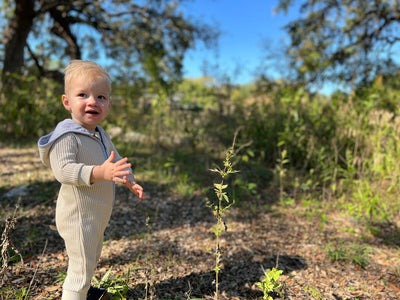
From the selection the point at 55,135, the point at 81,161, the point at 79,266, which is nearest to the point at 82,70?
the point at 55,135

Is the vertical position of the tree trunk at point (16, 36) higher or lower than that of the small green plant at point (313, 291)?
→ higher

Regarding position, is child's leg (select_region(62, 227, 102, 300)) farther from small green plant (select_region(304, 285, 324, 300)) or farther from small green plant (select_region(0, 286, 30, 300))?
small green plant (select_region(304, 285, 324, 300))

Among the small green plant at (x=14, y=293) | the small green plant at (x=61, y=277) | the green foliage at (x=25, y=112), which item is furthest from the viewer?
the green foliage at (x=25, y=112)

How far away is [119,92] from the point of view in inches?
307

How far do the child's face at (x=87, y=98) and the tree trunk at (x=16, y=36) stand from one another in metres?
7.75

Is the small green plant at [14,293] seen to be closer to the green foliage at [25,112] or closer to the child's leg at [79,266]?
the child's leg at [79,266]

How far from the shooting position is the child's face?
1.60 meters

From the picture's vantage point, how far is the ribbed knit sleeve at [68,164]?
146cm

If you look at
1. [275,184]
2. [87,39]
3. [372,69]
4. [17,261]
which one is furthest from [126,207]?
[87,39]

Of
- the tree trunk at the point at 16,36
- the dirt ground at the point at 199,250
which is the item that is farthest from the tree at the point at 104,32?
the dirt ground at the point at 199,250

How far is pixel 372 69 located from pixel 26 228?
7423 mm

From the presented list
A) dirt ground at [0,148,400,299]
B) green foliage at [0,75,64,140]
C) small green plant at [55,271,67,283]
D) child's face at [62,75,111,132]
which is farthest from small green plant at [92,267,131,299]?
green foliage at [0,75,64,140]

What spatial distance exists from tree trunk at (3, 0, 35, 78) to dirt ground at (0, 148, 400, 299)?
5.16 meters

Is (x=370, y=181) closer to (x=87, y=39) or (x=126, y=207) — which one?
(x=126, y=207)
